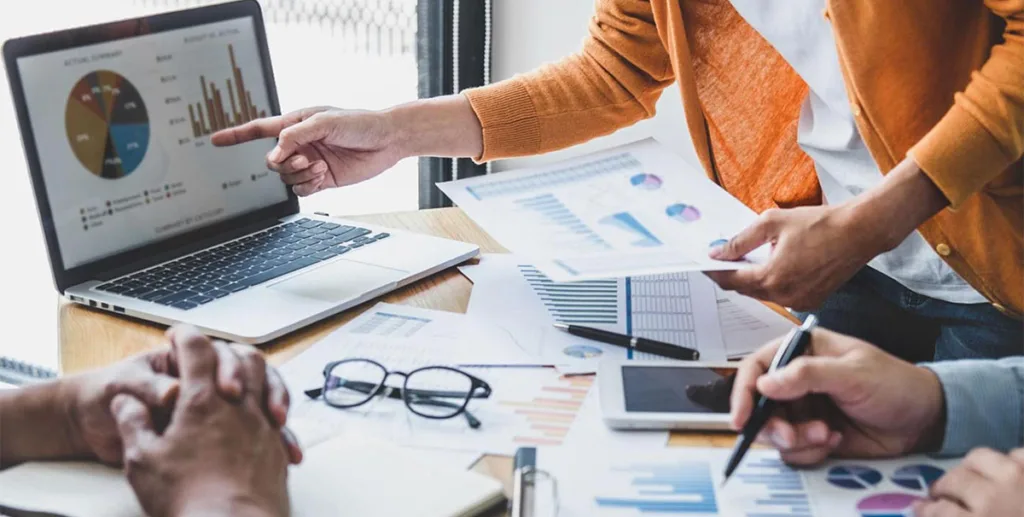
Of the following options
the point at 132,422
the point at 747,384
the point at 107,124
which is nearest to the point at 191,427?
the point at 132,422

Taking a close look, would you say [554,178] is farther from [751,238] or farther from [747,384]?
[747,384]

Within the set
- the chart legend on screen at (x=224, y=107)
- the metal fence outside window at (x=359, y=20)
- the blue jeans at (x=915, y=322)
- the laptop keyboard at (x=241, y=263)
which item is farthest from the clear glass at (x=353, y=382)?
the metal fence outside window at (x=359, y=20)

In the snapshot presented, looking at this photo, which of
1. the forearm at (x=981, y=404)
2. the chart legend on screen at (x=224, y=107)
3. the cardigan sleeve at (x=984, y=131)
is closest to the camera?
the forearm at (x=981, y=404)

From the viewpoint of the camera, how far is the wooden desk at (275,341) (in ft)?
2.65

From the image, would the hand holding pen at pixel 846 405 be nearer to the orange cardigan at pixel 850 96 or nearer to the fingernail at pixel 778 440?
the fingernail at pixel 778 440

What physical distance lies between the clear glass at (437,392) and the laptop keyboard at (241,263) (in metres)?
0.28

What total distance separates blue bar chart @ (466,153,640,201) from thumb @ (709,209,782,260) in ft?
0.62

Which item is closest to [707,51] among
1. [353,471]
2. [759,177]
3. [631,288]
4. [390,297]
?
[759,177]

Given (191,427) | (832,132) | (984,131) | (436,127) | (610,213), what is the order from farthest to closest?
(436,127) → (832,132) → (610,213) → (984,131) → (191,427)

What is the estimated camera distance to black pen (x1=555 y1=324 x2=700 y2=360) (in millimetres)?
970

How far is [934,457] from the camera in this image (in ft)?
2.55

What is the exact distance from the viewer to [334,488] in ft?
2.38

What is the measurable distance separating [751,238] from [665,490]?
0.36m

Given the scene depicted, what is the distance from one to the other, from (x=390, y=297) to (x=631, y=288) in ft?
0.90
